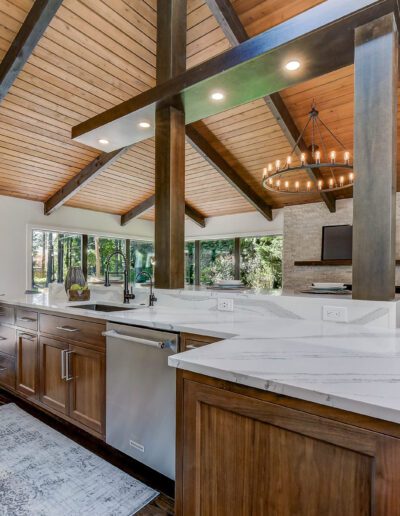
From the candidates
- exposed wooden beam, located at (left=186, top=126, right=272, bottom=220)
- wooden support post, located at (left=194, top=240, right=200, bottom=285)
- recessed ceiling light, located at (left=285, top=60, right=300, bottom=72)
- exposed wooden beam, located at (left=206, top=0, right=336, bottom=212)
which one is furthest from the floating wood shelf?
recessed ceiling light, located at (left=285, top=60, right=300, bottom=72)

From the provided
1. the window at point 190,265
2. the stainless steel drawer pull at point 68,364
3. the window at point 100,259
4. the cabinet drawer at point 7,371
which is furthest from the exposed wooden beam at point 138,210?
the stainless steel drawer pull at point 68,364

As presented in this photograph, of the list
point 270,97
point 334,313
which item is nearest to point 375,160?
point 334,313

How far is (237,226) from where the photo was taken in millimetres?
8375

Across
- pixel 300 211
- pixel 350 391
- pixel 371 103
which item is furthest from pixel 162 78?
pixel 300 211

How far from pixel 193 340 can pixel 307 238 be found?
5319 mm

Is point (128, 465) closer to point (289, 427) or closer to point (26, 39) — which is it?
point (289, 427)

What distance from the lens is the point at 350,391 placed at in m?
0.86

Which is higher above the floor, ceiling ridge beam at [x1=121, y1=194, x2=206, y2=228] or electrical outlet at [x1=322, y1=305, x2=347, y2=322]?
ceiling ridge beam at [x1=121, y1=194, x2=206, y2=228]

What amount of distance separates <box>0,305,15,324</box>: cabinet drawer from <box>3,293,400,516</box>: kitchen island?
239 cm

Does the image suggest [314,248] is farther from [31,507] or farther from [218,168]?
[31,507]

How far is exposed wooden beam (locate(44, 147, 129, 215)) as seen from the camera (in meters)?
5.67

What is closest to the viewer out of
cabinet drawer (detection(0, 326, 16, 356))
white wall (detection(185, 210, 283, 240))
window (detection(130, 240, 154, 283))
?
cabinet drawer (detection(0, 326, 16, 356))

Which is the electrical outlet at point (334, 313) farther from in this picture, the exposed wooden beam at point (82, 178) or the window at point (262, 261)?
the window at point (262, 261)

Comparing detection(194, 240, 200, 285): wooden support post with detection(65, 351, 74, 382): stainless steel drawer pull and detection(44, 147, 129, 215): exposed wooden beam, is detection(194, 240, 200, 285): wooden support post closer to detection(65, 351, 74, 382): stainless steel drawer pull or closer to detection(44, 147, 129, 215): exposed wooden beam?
detection(44, 147, 129, 215): exposed wooden beam
